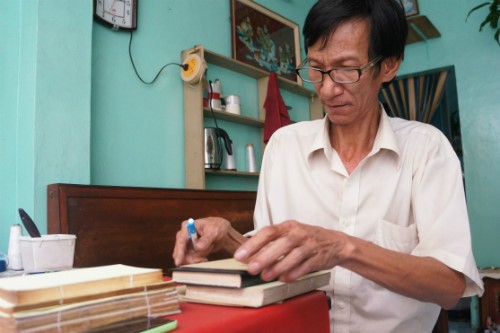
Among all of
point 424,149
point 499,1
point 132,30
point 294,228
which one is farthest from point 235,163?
point 499,1

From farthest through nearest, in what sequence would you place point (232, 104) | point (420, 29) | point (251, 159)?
1. point (420, 29)
2. point (251, 159)
3. point (232, 104)

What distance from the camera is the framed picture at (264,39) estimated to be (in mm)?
3578

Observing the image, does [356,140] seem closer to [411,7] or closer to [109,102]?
[109,102]

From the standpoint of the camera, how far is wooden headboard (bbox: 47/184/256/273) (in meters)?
1.76

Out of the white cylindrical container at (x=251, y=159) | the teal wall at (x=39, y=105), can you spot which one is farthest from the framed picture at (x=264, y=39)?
the teal wall at (x=39, y=105)

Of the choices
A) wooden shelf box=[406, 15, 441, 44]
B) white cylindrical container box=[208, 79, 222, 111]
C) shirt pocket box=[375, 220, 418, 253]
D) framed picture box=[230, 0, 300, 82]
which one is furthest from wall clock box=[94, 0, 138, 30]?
wooden shelf box=[406, 15, 441, 44]

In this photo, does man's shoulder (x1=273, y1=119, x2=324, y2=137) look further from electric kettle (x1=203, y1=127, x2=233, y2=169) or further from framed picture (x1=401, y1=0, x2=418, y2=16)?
framed picture (x1=401, y1=0, x2=418, y2=16)

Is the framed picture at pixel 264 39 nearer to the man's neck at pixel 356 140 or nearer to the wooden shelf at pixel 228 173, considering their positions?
the wooden shelf at pixel 228 173

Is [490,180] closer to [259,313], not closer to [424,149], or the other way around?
[424,149]

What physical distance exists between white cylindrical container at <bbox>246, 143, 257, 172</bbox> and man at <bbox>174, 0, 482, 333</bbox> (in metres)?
2.01

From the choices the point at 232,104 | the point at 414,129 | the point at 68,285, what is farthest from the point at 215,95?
the point at 68,285

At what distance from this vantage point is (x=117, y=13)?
2.60 metres

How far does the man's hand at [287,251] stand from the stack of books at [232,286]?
20 millimetres

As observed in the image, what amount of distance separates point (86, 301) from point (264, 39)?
3.65 metres
